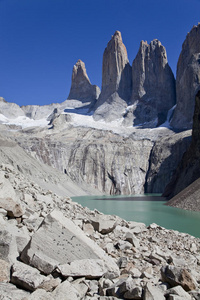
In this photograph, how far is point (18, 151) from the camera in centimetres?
4834

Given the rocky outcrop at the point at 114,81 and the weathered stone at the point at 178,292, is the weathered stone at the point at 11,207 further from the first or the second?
the rocky outcrop at the point at 114,81

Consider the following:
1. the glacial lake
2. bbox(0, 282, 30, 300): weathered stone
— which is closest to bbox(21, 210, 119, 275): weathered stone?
bbox(0, 282, 30, 300): weathered stone

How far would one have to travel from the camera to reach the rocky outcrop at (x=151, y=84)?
9644 cm

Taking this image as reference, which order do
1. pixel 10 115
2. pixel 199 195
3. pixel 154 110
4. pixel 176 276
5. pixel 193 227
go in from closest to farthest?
pixel 176 276 → pixel 193 227 → pixel 199 195 → pixel 154 110 → pixel 10 115

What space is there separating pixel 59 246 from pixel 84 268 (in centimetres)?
62

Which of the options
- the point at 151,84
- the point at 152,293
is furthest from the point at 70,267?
the point at 151,84

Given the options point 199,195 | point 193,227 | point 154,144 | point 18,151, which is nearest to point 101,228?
point 193,227

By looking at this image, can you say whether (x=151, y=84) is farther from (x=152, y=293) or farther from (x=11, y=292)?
(x=11, y=292)

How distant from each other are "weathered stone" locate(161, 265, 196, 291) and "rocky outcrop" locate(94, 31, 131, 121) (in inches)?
3792

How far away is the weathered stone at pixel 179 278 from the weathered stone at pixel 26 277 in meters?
1.95

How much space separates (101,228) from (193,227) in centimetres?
802

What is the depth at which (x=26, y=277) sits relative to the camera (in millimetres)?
4258

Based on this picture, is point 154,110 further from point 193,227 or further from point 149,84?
point 193,227

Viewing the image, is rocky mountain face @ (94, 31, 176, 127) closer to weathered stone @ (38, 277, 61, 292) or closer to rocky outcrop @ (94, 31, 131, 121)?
rocky outcrop @ (94, 31, 131, 121)
